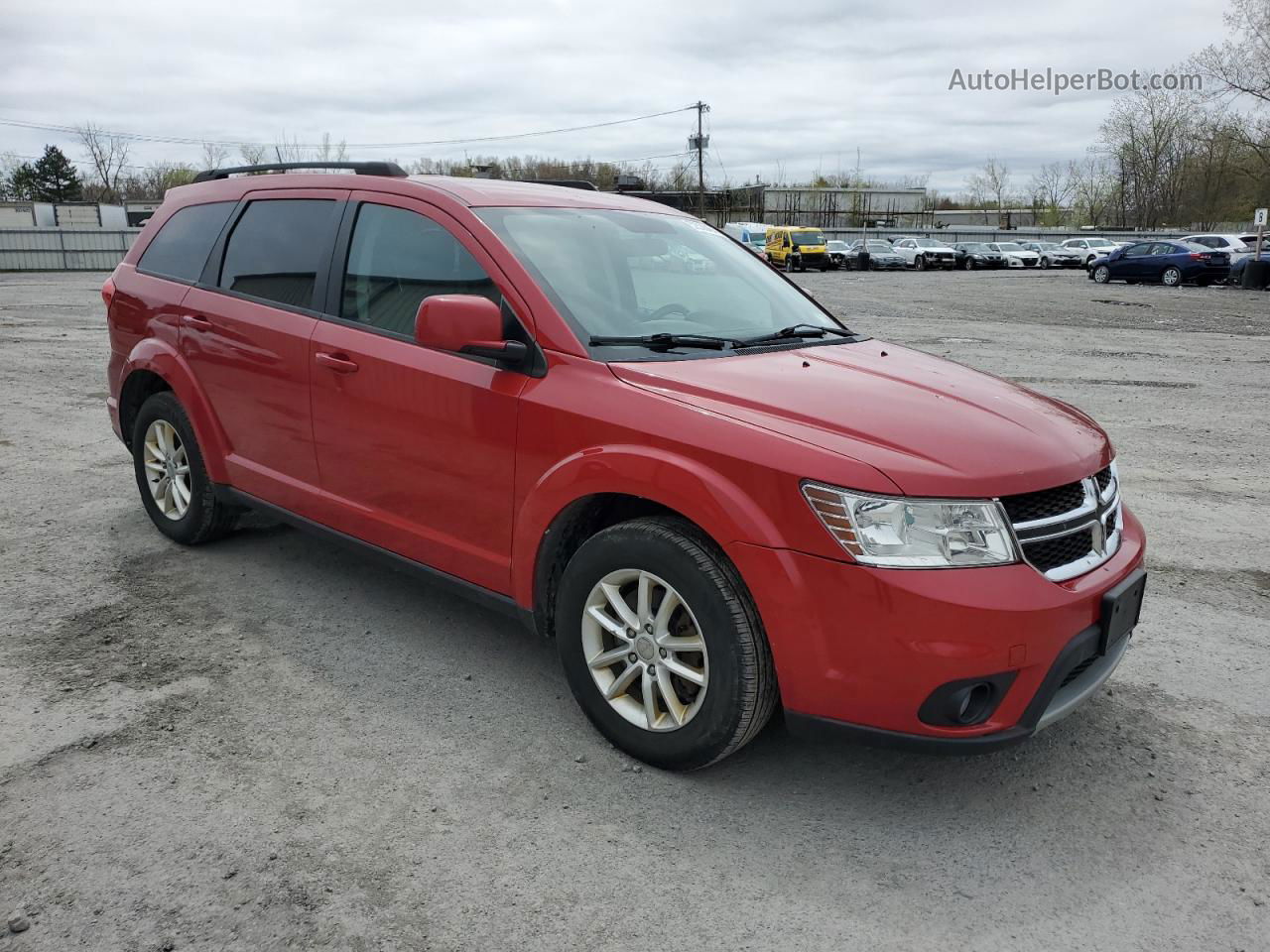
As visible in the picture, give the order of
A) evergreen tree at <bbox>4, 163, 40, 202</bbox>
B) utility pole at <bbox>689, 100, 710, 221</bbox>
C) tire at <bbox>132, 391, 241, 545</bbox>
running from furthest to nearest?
evergreen tree at <bbox>4, 163, 40, 202</bbox> → utility pole at <bbox>689, 100, 710, 221</bbox> → tire at <bbox>132, 391, 241, 545</bbox>

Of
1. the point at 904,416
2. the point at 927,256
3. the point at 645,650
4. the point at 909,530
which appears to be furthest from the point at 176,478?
the point at 927,256

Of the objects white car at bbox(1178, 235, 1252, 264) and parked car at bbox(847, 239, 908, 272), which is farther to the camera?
parked car at bbox(847, 239, 908, 272)

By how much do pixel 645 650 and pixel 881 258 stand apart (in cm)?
4638

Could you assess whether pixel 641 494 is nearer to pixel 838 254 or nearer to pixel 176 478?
pixel 176 478

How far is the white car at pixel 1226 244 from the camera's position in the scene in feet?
102

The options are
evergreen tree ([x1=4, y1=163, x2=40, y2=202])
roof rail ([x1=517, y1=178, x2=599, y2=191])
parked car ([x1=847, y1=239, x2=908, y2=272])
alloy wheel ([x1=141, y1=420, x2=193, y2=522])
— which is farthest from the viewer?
evergreen tree ([x1=4, y1=163, x2=40, y2=202])

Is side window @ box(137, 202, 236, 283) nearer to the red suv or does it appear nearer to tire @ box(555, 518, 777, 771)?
the red suv

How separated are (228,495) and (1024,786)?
3.69 m

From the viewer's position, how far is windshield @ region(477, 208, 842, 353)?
3.58 metres

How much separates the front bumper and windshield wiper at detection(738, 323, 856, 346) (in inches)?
46.7

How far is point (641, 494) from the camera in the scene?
302 cm

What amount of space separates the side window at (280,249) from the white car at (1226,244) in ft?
108

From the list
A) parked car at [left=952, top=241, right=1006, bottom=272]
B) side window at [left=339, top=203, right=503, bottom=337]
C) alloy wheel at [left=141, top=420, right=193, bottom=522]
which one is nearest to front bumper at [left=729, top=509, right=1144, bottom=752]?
side window at [left=339, top=203, right=503, bottom=337]

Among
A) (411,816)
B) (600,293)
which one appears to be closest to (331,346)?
(600,293)
